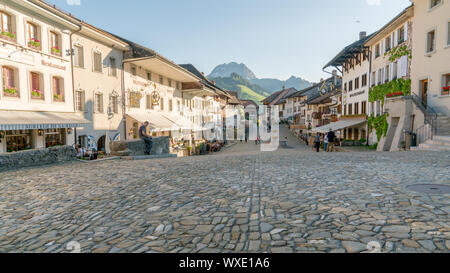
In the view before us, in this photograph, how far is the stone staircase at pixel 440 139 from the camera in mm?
14203

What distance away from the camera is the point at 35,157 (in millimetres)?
11391

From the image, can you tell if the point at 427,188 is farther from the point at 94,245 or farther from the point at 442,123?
the point at 442,123

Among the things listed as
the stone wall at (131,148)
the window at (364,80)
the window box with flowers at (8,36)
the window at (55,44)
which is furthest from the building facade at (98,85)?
the window at (364,80)

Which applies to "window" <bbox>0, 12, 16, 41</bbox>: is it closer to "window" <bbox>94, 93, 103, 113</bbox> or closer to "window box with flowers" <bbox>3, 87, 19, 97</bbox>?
"window box with flowers" <bbox>3, 87, 19, 97</bbox>

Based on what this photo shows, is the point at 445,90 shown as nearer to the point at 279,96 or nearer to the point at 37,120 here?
the point at 37,120

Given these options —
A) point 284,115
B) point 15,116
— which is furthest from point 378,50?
point 284,115

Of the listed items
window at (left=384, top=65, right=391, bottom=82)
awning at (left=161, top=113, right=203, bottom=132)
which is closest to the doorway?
window at (left=384, top=65, right=391, bottom=82)

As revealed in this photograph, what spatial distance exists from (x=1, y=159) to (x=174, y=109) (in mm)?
23455

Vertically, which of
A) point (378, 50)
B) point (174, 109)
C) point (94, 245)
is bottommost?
point (94, 245)

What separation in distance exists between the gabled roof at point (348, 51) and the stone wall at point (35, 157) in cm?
2795

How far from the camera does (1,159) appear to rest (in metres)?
9.98

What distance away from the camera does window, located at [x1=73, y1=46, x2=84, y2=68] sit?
62.8 ft

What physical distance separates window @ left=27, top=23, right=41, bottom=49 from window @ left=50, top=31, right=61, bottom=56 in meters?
0.97

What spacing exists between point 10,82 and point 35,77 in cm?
173
